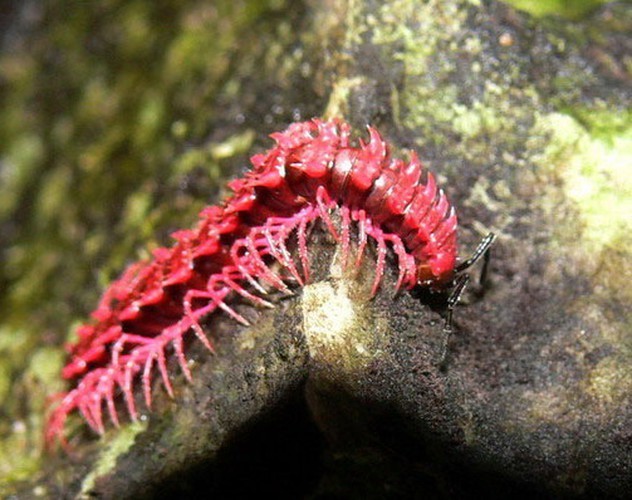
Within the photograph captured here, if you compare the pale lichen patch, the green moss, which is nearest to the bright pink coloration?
the pale lichen patch

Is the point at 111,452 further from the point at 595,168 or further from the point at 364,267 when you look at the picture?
the point at 595,168

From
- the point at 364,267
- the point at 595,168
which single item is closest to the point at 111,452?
the point at 364,267

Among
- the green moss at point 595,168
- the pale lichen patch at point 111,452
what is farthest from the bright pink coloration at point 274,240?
the green moss at point 595,168

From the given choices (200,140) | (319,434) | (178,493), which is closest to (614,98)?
(319,434)

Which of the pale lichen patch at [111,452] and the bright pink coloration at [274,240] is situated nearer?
the bright pink coloration at [274,240]

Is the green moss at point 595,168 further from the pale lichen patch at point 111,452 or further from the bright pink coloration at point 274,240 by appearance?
the pale lichen patch at point 111,452

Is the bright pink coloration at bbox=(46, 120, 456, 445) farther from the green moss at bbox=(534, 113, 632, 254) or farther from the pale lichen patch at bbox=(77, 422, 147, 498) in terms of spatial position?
the green moss at bbox=(534, 113, 632, 254)
